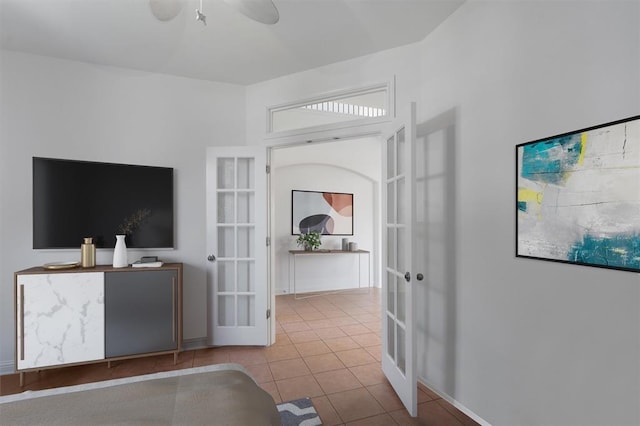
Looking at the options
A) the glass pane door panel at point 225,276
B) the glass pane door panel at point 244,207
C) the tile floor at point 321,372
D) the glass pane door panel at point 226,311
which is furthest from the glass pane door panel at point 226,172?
the tile floor at point 321,372

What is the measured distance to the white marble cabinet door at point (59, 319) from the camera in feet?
7.95

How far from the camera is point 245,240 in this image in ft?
10.8

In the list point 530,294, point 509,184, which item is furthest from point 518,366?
point 509,184

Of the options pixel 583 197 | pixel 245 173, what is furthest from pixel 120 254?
pixel 583 197

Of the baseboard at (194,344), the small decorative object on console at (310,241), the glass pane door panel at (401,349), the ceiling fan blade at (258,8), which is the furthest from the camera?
the small decorative object on console at (310,241)

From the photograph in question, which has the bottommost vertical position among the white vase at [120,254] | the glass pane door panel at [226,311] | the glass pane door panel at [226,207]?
the glass pane door panel at [226,311]

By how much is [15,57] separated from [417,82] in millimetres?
3523

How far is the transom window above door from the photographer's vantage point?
2.71 m

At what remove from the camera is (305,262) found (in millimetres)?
5695

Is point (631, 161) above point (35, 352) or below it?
above

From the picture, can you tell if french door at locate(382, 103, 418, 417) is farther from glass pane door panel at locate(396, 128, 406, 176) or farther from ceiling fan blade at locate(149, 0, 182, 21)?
ceiling fan blade at locate(149, 0, 182, 21)

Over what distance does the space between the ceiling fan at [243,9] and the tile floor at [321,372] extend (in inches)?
97.2

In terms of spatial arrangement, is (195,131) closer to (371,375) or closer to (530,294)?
(371,375)

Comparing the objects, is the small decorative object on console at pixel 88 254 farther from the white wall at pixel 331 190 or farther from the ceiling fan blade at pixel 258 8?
the white wall at pixel 331 190
